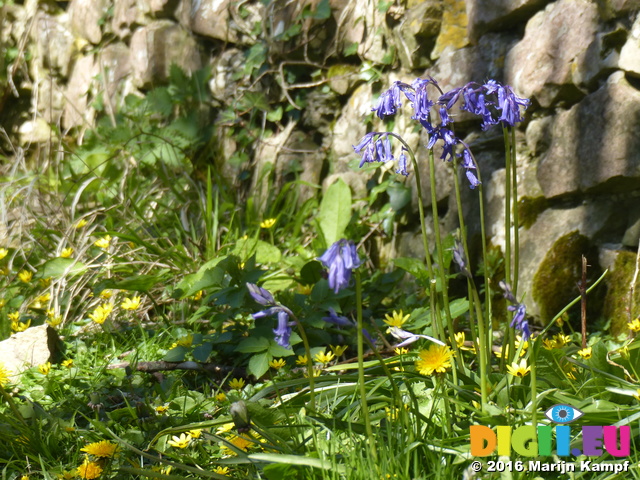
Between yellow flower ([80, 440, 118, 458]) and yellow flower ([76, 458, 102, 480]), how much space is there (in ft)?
0.11

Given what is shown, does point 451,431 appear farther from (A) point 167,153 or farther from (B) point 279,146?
(A) point 167,153

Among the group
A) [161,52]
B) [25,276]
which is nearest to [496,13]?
[25,276]

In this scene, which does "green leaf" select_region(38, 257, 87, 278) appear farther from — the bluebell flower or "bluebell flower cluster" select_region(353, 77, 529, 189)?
the bluebell flower

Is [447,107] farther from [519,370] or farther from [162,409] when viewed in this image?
[162,409]

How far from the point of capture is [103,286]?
305cm

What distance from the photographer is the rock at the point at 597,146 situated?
2600 mm

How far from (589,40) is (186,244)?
7.48ft

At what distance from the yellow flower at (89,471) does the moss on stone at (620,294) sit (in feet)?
6.37

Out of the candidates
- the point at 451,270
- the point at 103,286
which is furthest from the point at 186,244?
the point at 451,270

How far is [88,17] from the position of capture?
5.74 m

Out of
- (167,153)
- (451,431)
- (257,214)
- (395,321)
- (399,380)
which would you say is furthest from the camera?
(167,153)

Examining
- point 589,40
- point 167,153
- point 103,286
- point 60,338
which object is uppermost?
point 589,40

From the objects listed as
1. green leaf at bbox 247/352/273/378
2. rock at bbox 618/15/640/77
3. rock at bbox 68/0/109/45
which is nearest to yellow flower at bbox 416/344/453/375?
green leaf at bbox 247/352/273/378

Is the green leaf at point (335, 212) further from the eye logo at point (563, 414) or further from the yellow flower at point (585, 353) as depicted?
the eye logo at point (563, 414)
